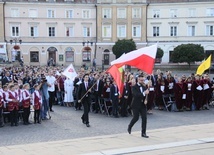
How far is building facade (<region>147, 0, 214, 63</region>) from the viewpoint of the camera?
218ft

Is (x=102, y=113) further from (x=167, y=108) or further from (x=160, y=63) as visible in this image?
(x=160, y=63)

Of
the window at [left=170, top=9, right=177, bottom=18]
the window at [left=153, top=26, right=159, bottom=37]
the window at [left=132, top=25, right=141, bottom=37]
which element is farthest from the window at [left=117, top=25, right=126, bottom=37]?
the window at [left=170, top=9, right=177, bottom=18]

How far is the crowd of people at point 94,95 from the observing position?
46.1 feet

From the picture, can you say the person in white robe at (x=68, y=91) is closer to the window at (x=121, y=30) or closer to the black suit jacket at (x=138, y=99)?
the black suit jacket at (x=138, y=99)

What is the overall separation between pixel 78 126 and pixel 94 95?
3.96 meters

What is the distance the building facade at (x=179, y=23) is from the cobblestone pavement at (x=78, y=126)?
51279mm

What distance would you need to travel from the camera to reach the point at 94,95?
17.6m

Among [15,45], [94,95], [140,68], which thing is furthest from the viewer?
[15,45]

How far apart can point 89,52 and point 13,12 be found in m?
16.2

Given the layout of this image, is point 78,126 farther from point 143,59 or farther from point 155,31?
point 155,31

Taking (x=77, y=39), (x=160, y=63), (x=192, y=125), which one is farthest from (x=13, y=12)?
(x=192, y=125)

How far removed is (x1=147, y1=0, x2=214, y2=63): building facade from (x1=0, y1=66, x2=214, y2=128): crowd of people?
162ft

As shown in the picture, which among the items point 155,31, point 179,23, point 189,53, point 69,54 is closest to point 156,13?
point 155,31

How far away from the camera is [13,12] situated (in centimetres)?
6556
